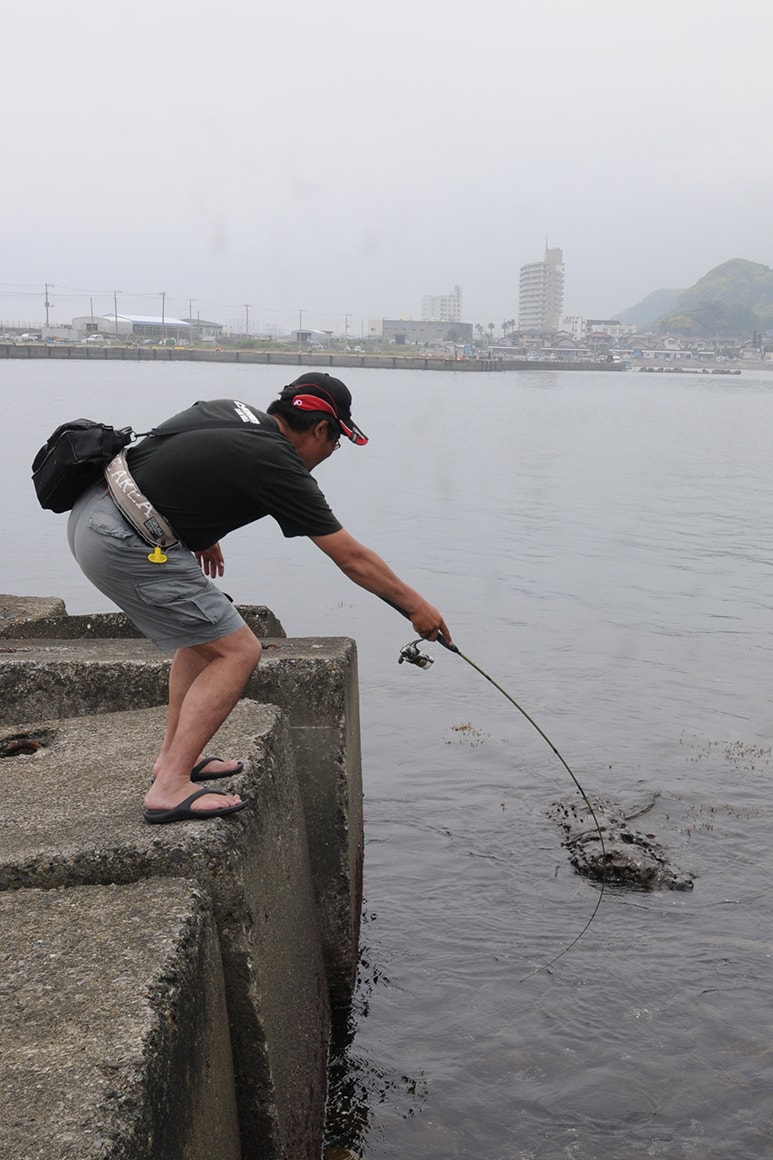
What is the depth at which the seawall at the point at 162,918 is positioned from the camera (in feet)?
9.11

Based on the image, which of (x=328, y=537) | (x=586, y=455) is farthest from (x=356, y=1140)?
(x=586, y=455)

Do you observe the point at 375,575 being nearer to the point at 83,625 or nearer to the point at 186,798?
the point at 186,798

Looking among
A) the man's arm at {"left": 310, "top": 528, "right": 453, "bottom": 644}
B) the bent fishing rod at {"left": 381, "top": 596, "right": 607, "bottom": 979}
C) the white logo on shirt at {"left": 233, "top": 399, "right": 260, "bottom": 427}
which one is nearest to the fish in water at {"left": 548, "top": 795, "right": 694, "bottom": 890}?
the bent fishing rod at {"left": 381, "top": 596, "right": 607, "bottom": 979}

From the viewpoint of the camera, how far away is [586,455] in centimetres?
4428

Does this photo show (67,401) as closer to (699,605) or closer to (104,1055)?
(699,605)

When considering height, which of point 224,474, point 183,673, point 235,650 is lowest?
point 183,673

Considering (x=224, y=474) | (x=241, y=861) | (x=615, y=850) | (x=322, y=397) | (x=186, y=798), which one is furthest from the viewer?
(x=615, y=850)

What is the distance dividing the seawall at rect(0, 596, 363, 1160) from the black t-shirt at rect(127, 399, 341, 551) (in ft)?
3.07

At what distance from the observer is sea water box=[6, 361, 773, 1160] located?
518 cm

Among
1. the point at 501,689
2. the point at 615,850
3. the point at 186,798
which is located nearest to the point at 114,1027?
the point at 186,798

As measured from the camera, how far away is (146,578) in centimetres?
412

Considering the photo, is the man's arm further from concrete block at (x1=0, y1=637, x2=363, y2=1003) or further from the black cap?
concrete block at (x1=0, y1=637, x2=363, y2=1003)

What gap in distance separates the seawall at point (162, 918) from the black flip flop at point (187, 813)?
47 mm

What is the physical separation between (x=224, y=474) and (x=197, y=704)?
0.82 metres
